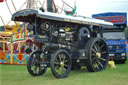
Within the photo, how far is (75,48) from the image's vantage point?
29.2ft

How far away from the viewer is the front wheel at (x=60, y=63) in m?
7.31

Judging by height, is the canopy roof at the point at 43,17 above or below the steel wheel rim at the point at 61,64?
above

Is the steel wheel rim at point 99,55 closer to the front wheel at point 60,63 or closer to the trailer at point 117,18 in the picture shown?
the front wheel at point 60,63

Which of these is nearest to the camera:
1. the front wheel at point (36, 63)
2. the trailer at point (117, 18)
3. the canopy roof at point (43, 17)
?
the canopy roof at point (43, 17)

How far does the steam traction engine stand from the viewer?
24.9 ft

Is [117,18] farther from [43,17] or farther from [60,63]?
[43,17]

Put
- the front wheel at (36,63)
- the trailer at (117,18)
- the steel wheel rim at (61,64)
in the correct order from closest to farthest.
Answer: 1. the steel wheel rim at (61,64)
2. the front wheel at (36,63)
3. the trailer at (117,18)

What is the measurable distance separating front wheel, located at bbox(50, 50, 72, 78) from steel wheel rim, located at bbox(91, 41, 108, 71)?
1.66 metres

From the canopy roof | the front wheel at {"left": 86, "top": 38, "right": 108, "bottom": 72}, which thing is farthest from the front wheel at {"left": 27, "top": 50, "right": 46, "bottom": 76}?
the front wheel at {"left": 86, "top": 38, "right": 108, "bottom": 72}

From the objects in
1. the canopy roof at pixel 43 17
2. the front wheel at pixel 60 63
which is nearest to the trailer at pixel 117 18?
the canopy roof at pixel 43 17

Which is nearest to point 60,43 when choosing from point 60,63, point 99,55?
point 60,63

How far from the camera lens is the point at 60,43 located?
8.27 m

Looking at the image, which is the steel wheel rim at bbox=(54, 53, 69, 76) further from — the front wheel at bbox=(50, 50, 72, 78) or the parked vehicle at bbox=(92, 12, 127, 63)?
the parked vehicle at bbox=(92, 12, 127, 63)

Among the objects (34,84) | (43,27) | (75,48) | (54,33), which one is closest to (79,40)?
(75,48)
